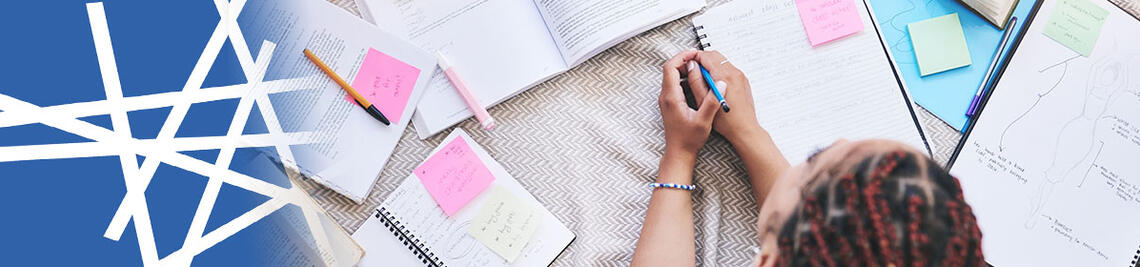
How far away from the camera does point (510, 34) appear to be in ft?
3.07

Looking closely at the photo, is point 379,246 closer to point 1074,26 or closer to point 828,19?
point 828,19

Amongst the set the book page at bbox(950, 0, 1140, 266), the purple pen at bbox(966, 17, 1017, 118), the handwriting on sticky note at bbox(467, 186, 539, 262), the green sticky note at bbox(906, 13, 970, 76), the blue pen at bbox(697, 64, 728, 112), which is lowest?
the book page at bbox(950, 0, 1140, 266)

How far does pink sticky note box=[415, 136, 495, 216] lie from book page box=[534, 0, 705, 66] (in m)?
0.19

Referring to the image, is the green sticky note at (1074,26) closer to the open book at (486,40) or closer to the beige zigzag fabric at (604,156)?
the beige zigzag fabric at (604,156)

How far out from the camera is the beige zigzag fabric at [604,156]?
36.0 inches

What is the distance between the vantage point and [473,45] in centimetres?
94

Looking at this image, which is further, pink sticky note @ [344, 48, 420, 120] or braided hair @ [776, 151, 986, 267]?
pink sticky note @ [344, 48, 420, 120]

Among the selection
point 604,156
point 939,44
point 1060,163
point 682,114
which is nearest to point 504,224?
point 604,156

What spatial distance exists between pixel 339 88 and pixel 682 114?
1.52 ft

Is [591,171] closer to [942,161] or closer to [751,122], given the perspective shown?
[751,122]

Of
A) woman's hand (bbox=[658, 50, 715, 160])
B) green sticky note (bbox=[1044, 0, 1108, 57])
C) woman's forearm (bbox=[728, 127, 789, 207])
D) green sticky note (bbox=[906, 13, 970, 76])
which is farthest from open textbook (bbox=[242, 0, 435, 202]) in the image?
green sticky note (bbox=[1044, 0, 1108, 57])

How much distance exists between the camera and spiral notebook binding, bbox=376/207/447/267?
91 cm

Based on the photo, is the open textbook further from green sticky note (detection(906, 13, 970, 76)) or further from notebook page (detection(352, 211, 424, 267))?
green sticky note (detection(906, 13, 970, 76))

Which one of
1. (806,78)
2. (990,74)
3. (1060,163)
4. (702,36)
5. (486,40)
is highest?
(486,40)
